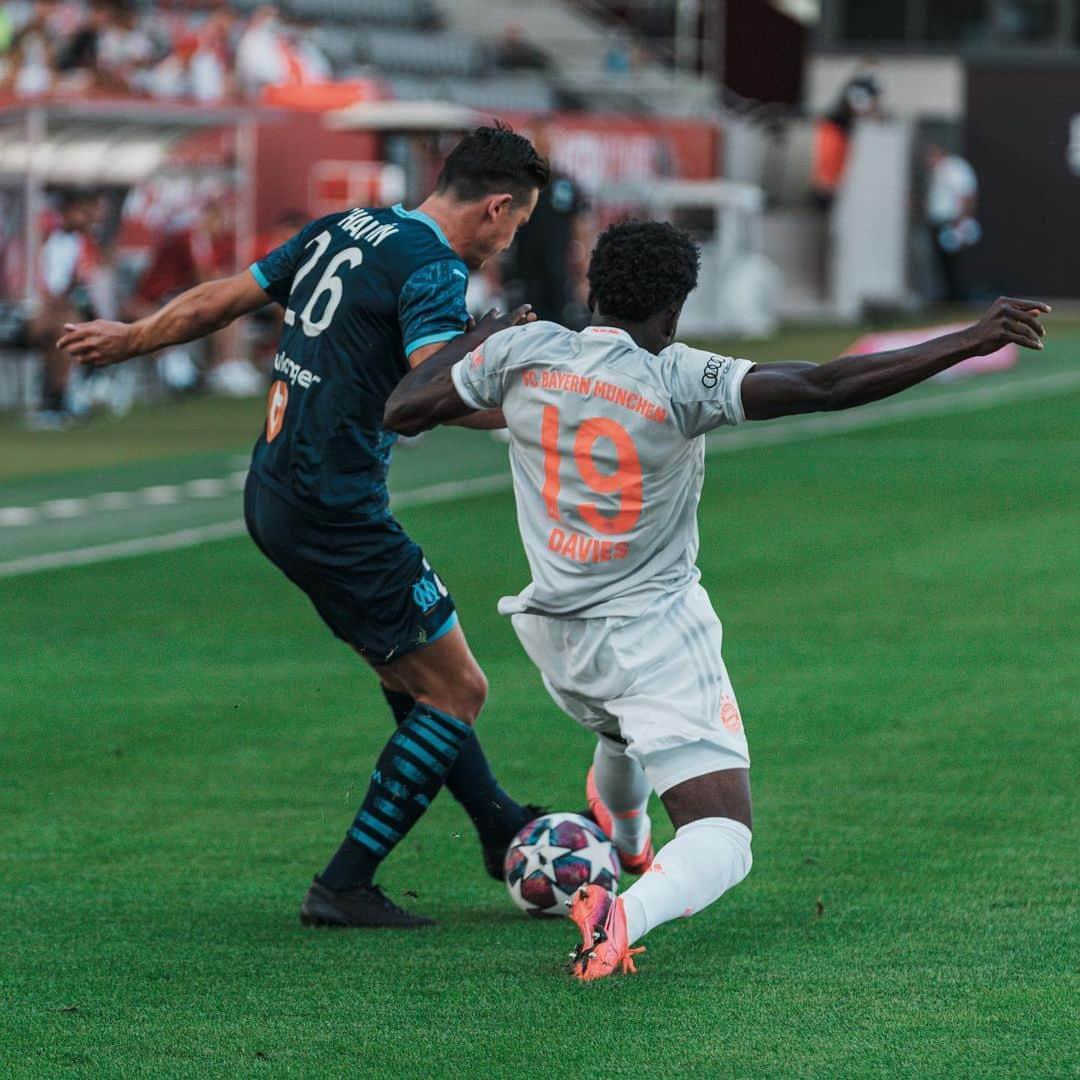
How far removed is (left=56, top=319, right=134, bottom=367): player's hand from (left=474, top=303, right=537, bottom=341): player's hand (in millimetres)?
1302

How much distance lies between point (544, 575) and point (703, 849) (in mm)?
738

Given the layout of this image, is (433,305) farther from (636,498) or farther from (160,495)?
(160,495)

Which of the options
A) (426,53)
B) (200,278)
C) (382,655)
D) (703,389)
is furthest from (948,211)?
(703,389)

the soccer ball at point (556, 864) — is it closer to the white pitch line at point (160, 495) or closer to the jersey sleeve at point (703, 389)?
the jersey sleeve at point (703, 389)

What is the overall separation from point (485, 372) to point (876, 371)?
0.87 meters

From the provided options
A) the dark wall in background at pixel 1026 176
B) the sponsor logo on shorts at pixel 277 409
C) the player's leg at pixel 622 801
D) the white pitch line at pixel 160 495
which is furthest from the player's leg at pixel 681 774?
the dark wall in background at pixel 1026 176

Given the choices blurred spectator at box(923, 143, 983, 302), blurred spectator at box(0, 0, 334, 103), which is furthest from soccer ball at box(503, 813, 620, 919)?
blurred spectator at box(923, 143, 983, 302)

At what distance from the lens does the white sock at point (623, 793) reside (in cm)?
575

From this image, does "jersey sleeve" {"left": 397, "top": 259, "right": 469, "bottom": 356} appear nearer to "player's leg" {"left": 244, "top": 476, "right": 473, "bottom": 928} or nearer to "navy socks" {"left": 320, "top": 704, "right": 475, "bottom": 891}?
"player's leg" {"left": 244, "top": 476, "right": 473, "bottom": 928}

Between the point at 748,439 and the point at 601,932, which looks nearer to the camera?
the point at 601,932

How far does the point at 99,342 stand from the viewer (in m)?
6.27

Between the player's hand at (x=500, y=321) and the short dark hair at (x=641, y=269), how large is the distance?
0.68ft

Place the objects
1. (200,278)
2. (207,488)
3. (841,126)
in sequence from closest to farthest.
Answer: (207,488)
(200,278)
(841,126)

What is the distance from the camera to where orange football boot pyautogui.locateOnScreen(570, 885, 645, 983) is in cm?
489
